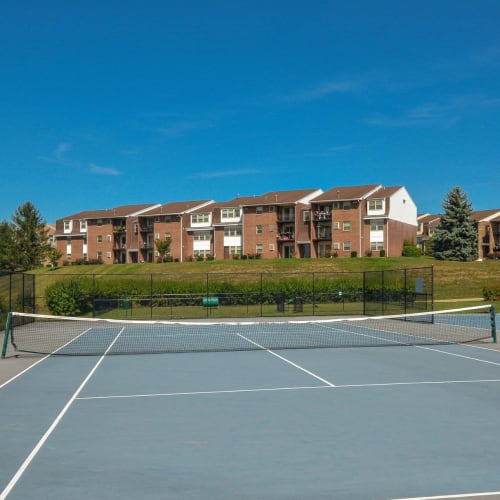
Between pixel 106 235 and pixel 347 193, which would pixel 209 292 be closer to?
pixel 347 193

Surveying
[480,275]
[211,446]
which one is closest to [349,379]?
[211,446]

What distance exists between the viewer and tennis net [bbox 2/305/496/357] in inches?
850

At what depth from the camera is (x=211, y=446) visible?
8.41 metres

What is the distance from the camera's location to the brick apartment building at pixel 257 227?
270 ft

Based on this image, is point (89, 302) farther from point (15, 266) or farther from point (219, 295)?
point (15, 266)

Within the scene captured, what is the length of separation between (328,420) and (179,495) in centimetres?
400

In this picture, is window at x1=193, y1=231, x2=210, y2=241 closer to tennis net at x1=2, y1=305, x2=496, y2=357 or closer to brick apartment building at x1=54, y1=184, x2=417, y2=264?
brick apartment building at x1=54, y1=184, x2=417, y2=264

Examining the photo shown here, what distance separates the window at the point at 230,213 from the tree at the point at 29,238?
29.5m

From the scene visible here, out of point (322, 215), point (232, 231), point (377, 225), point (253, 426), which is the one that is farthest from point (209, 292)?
point (232, 231)

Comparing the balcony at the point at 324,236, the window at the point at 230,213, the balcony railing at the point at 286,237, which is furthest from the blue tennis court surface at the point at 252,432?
the window at the point at 230,213

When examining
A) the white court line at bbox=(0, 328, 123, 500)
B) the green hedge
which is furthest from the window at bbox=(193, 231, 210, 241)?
the white court line at bbox=(0, 328, 123, 500)

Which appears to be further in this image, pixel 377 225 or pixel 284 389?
pixel 377 225

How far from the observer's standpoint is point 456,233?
249ft

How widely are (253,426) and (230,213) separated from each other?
3266 inches
